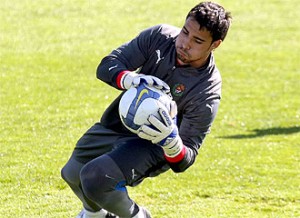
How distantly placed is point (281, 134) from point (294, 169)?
199 cm

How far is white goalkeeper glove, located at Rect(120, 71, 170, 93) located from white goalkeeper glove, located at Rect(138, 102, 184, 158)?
9.0 inches

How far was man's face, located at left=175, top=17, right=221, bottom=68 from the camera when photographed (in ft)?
21.1

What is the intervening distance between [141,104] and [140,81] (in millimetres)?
187

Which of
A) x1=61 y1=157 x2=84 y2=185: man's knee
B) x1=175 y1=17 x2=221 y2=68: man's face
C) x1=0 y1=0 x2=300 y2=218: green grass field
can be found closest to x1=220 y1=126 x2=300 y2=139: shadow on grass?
x1=0 y1=0 x2=300 y2=218: green grass field

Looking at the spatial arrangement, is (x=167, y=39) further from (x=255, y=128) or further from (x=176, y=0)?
(x=176, y=0)

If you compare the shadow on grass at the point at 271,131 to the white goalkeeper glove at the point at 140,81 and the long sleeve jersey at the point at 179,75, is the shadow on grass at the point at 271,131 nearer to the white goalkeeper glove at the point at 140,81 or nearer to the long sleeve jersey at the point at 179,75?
the long sleeve jersey at the point at 179,75

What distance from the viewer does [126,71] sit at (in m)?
6.45

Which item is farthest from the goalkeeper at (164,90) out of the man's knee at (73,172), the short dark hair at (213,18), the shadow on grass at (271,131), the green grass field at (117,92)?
the shadow on grass at (271,131)

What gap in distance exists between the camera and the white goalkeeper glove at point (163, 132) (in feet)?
19.8

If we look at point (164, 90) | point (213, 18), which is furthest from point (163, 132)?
point (213, 18)

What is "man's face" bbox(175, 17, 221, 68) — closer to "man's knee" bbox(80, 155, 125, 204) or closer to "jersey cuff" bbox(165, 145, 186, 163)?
"jersey cuff" bbox(165, 145, 186, 163)

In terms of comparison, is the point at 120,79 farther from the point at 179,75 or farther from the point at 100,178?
the point at 100,178

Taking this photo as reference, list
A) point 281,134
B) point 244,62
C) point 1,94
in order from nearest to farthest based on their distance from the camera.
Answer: point 281,134
point 1,94
point 244,62

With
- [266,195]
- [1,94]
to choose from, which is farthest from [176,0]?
[266,195]
